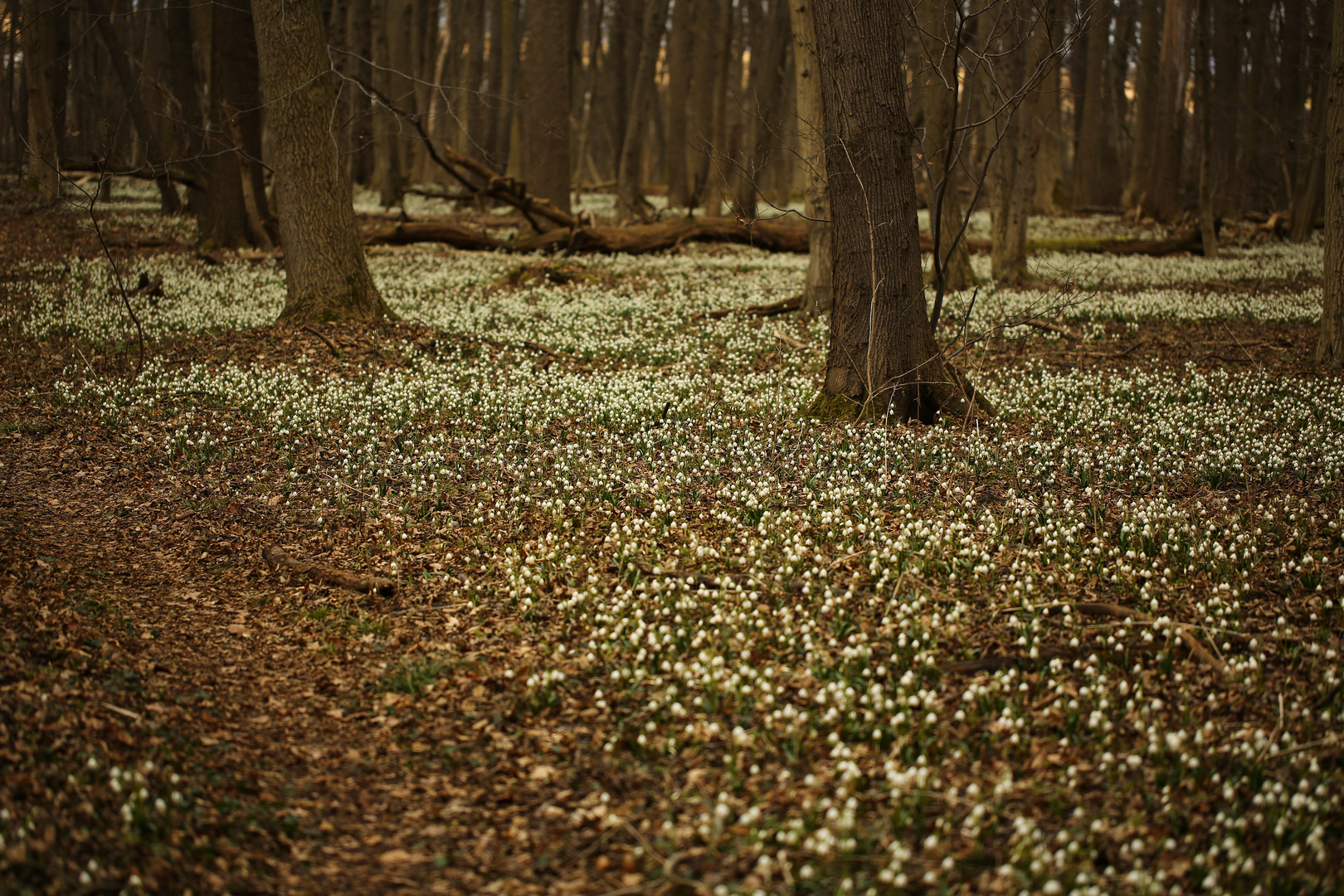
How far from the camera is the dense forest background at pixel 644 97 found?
57.6 ft

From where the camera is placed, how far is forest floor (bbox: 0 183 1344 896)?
3611 millimetres

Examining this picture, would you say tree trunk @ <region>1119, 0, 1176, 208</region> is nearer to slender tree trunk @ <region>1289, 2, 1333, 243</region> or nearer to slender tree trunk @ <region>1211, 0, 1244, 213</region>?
slender tree trunk @ <region>1211, 0, 1244, 213</region>

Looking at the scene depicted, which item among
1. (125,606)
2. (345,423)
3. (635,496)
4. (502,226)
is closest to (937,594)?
(635,496)

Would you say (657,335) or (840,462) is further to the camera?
(657,335)

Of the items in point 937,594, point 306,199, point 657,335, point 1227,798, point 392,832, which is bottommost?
point 392,832

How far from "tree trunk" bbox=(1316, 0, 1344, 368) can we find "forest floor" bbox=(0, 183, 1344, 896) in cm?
90

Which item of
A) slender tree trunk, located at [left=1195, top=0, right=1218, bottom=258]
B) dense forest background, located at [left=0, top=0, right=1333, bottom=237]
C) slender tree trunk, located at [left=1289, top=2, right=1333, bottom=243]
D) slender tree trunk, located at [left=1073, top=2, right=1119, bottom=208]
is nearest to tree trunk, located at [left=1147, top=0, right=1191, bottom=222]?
dense forest background, located at [left=0, top=0, right=1333, bottom=237]

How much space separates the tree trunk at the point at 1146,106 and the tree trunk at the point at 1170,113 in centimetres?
53

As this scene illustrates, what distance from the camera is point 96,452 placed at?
28.6 feet

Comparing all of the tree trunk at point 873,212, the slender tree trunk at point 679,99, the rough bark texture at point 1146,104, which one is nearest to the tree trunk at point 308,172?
the tree trunk at point 873,212

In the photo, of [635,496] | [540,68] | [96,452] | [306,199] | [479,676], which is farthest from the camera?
[540,68]

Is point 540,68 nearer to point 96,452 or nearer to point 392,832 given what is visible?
point 96,452

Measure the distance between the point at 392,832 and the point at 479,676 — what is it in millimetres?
1286

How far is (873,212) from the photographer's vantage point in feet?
27.5
